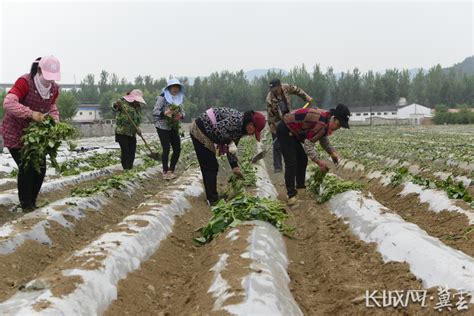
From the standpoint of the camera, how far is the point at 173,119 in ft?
33.1

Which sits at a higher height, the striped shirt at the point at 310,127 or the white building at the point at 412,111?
the striped shirt at the point at 310,127

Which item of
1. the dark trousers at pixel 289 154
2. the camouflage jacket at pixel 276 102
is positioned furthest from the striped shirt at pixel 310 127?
the camouflage jacket at pixel 276 102

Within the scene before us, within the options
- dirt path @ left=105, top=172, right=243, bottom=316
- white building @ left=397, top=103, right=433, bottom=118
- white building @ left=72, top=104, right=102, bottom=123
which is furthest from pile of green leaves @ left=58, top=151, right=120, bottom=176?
white building @ left=397, top=103, right=433, bottom=118

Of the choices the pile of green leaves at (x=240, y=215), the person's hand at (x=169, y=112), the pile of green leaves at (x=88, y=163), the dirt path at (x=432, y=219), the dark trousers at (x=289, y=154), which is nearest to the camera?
the dirt path at (x=432, y=219)

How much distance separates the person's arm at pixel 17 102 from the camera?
20.0 feet

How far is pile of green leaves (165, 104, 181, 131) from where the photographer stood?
10000 millimetres

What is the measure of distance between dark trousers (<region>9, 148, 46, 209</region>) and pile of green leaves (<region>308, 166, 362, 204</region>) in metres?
4.29

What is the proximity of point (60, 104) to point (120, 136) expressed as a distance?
54.2 meters

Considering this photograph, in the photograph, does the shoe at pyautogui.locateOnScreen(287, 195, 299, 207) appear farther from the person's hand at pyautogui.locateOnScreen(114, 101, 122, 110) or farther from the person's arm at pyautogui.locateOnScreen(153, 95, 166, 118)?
the person's hand at pyautogui.locateOnScreen(114, 101, 122, 110)

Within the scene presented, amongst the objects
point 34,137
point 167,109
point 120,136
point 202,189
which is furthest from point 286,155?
point 120,136

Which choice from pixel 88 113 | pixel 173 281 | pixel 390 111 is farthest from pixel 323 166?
pixel 88 113

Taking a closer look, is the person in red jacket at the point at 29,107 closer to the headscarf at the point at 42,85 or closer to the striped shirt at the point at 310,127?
the headscarf at the point at 42,85

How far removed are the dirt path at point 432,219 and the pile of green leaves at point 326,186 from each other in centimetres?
76

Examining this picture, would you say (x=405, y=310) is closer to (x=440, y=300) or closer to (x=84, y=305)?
(x=440, y=300)
